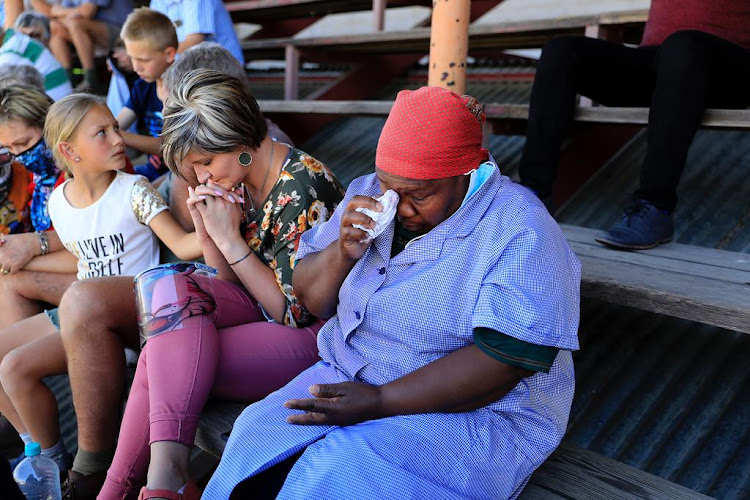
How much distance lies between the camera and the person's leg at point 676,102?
6.54ft

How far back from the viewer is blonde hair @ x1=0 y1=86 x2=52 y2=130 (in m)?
2.54

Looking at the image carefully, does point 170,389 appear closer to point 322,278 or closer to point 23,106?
point 322,278

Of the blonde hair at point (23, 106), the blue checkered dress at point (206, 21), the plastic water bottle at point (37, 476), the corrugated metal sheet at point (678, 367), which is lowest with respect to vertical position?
the plastic water bottle at point (37, 476)

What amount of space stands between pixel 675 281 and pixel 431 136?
0.84m

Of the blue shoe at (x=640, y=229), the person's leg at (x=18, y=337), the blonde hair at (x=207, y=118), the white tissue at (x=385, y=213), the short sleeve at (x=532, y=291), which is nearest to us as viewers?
the short sleeve at (x=532, y=291)

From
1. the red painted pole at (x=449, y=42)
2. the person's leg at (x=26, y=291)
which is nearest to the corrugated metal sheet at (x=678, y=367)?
the red painted pole at (x=449, y=42)

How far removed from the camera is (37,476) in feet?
6.25

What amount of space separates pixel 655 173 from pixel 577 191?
975 millimetres

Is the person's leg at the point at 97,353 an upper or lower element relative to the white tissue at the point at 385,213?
lower

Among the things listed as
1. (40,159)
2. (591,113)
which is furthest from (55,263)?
→ (591,113)

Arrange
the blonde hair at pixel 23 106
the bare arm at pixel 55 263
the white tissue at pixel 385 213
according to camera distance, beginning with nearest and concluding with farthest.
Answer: the white tissue at pixel 385 213 → the bare arm at pixel 55 263 → the blonde hair at pixel 23 106

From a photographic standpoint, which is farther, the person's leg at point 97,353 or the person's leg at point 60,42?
the person's leg at point 60,42

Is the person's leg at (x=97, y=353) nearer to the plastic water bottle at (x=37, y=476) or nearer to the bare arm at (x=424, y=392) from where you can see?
the plastic water bottle at (x=37, y=476)

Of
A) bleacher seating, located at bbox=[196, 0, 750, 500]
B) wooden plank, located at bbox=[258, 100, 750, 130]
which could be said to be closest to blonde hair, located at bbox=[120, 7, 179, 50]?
wooden plank, located at bbox=[258, 100, 750, 130]
